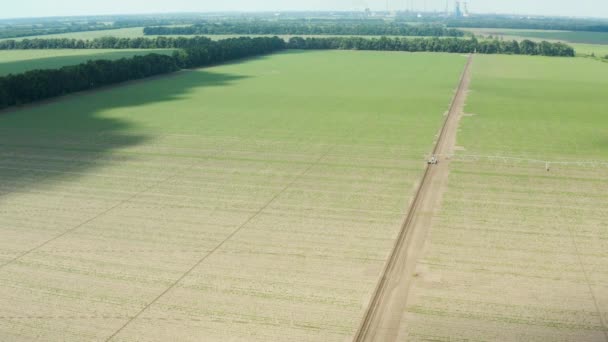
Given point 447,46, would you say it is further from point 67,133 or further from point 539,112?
point 67,133

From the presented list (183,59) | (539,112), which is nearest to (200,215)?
(539,112)

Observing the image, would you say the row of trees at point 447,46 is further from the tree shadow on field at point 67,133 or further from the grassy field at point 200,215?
the grassy field at point 200,215

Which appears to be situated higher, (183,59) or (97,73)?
(183,59)

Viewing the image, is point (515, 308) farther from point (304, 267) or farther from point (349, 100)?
point (349, 100)

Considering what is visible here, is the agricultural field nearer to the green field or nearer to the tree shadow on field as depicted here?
the green field

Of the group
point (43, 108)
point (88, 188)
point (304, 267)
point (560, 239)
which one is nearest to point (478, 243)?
point (560, 239)

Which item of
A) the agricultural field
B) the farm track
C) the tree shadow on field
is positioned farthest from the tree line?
the agricultural field


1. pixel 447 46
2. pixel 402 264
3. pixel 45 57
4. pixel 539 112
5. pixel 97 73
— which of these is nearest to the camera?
pixel 402 264
